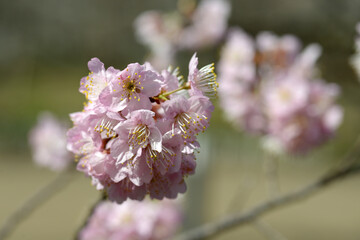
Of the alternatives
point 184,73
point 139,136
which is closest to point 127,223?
point 139,136

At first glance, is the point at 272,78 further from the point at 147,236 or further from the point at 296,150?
the point at 147,236

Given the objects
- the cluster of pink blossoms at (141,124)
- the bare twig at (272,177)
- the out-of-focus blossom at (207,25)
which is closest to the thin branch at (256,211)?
the bare twig at (272,177)

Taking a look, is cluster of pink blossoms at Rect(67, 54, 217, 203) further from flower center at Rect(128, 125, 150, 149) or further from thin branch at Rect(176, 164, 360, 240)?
thin branch at Rect(176, 164, 360, 240)

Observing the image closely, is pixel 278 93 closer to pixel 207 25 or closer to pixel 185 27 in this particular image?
pixel 207 25

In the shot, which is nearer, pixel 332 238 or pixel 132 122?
pixel 132 122

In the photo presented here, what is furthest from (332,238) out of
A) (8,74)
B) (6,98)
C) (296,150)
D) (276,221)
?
(8,74)

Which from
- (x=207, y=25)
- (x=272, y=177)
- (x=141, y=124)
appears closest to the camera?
(x=141, y=124)

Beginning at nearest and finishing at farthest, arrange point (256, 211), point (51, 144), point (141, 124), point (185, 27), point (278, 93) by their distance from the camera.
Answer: point (141, 124), point (256, 211), point (278, 93), point (51, 144), point (185, 27)
